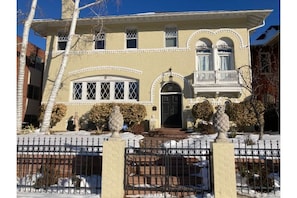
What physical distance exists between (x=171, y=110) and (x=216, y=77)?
3.47 m

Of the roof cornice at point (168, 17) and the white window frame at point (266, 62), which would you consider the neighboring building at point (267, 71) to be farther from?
the roof cornice at point (168, 17)

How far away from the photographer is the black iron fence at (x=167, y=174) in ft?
17.8

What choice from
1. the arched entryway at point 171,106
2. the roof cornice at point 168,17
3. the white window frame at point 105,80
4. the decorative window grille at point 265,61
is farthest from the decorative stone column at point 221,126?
the decorative window grille at point 265,61

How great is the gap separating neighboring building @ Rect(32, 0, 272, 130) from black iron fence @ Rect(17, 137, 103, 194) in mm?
8132

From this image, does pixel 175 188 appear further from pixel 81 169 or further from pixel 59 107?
pixel 59 107

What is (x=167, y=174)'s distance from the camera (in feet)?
19.4

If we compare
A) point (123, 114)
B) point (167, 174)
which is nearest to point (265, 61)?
point (123, 114)

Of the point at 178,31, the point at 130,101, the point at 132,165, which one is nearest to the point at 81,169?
the point at 132,165

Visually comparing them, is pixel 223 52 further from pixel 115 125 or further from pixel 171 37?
pixel 115 125

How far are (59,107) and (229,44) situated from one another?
11858 mm

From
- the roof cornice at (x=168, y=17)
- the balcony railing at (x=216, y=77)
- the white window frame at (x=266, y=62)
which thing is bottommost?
the balcony railing at (x=216, y=77)

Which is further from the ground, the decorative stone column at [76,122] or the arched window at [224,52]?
the arched window at [224,52]
